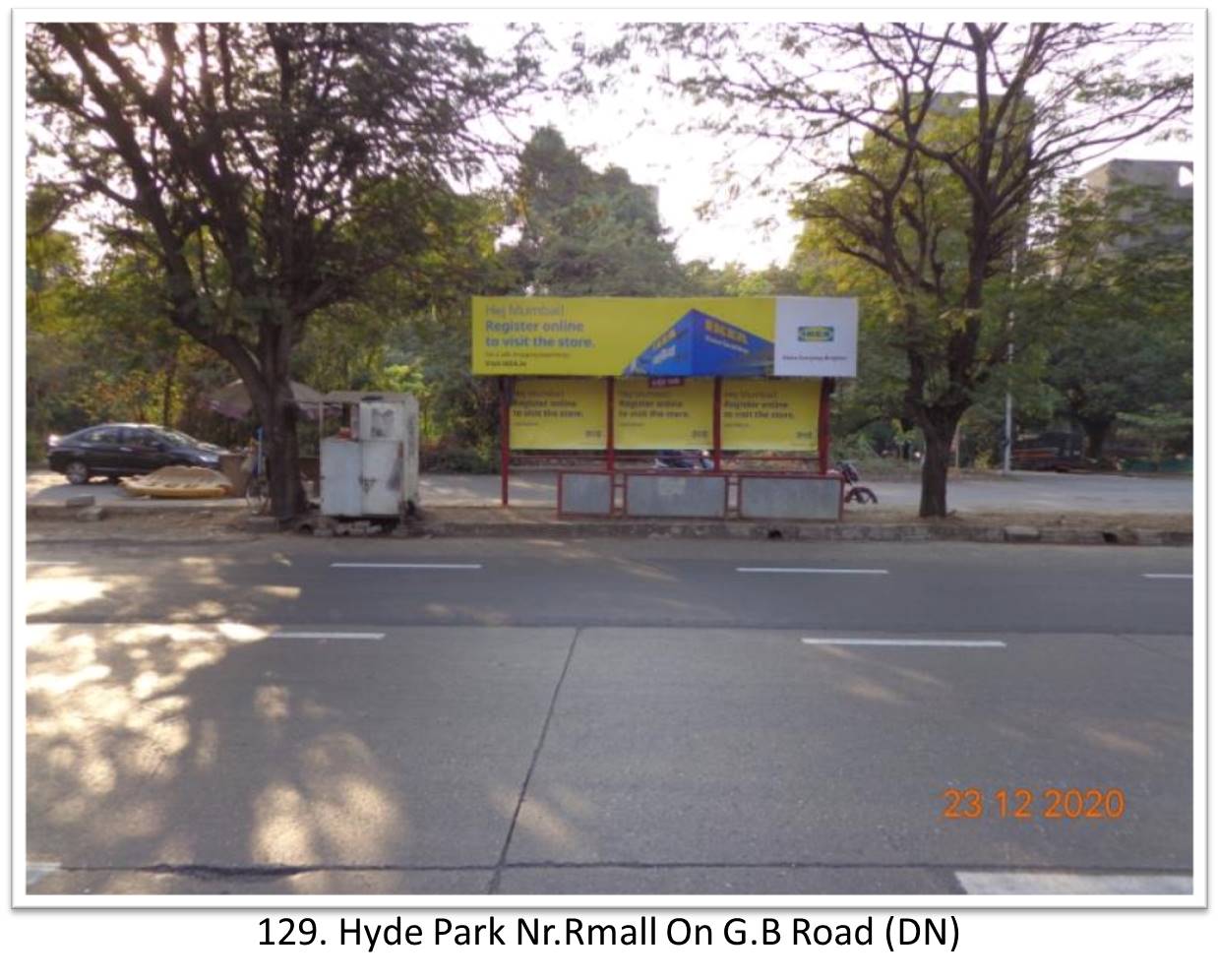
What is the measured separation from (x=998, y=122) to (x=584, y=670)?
1180 centimetres

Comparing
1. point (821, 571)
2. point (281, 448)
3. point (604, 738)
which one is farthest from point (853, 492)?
point (604, 738)

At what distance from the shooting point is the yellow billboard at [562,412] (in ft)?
51.0

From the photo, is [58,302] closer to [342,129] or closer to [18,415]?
[342,129]

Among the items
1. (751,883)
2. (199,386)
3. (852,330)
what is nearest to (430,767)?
(751,883)

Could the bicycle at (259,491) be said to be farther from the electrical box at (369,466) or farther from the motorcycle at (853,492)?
the motorcycle at (853,492)

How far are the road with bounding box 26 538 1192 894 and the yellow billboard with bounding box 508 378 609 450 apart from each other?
244 inches

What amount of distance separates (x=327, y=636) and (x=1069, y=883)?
565 cm

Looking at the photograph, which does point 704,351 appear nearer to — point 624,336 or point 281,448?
point 624,336

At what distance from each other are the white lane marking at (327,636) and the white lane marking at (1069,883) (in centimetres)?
506

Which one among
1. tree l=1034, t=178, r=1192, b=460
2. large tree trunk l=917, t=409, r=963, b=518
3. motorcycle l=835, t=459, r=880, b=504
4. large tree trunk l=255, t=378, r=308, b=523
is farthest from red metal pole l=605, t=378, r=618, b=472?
A: tree l=1034, t=178, r=1192, b=460

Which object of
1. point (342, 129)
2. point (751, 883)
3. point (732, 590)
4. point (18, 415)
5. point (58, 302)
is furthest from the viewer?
point (58, 302)

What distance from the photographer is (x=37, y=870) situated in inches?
147

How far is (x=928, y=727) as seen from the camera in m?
5.25
